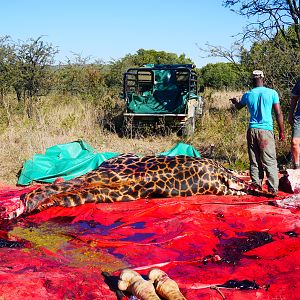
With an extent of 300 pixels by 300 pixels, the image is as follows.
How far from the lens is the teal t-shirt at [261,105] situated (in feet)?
20.1

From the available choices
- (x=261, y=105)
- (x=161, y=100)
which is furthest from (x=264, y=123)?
(x=161, y=100)

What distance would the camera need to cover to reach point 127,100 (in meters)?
12.3

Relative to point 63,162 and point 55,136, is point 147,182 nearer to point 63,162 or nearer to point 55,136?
point 63,162

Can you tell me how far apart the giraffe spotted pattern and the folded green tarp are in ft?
5.61

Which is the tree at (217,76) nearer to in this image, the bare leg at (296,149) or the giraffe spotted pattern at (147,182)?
→ the bare leg at (296,149)

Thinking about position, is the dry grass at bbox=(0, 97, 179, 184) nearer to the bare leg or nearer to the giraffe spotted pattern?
the giraffe spotted pattern

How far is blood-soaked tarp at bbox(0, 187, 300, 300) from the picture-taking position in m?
3.20

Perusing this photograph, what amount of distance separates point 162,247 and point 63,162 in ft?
13.5

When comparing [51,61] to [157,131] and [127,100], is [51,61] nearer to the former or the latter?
[127,100]

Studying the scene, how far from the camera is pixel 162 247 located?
163 inches

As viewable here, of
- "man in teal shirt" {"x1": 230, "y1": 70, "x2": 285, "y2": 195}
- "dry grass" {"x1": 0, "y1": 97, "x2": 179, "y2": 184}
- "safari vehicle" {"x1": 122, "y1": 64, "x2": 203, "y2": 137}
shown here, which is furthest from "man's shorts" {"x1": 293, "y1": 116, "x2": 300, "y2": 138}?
"safari vehicle" {"x1": 122, "y1": 64, "x2": 203, "y2": 137}

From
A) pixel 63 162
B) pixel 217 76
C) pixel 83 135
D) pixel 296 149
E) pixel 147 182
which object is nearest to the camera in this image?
pixel 147 182

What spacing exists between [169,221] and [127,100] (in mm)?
7844

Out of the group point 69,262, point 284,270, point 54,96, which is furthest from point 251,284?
point 54,96
